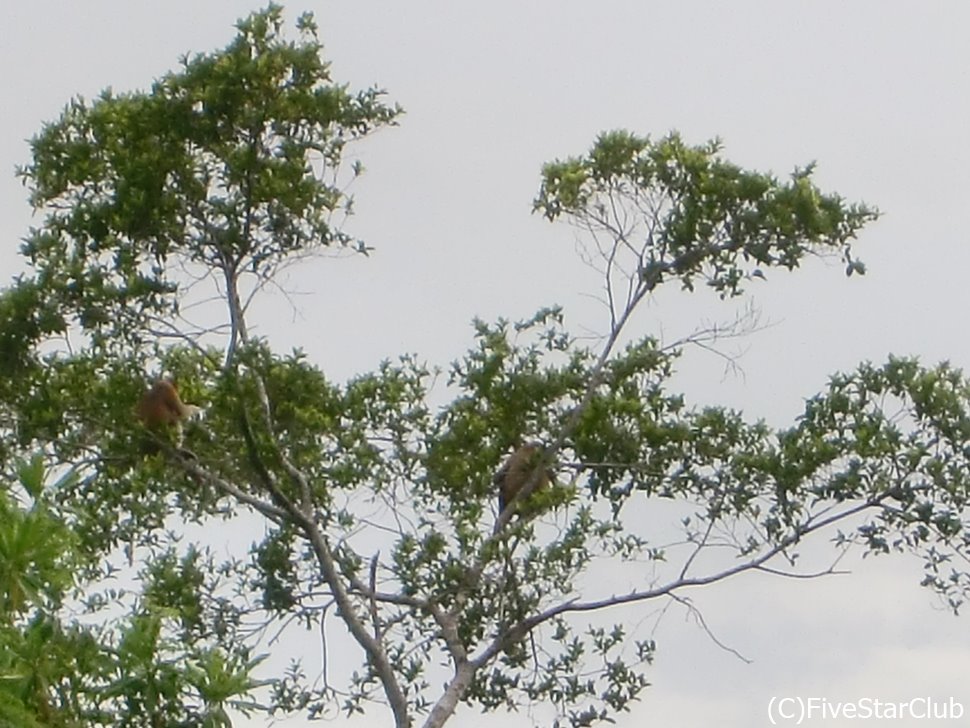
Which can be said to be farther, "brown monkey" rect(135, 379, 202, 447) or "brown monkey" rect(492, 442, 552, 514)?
"brown monkey" rect(492, 442, 552, 514)

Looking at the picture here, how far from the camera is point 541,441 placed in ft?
40.1

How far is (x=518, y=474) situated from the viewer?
11961 mm

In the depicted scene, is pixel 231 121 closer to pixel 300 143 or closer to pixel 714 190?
pixel 300 143

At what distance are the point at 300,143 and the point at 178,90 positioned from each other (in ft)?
2.33

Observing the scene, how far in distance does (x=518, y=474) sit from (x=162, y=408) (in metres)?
2.16

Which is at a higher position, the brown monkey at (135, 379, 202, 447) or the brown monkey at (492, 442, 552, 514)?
the brown monkey at (492, 442, 552, 514)

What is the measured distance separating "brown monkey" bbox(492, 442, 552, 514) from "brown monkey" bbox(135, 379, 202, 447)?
193 centimetres

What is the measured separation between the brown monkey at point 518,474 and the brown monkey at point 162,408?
6.34 ft

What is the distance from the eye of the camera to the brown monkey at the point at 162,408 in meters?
10.9

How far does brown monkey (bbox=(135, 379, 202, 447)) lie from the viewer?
10.9 meters

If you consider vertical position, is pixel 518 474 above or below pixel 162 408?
above

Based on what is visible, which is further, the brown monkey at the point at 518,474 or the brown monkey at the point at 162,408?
the brown monkey at the point at 518,474

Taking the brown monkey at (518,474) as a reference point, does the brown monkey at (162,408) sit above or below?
below

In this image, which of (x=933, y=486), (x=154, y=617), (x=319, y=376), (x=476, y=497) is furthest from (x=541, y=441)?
(x=154, y=617)
